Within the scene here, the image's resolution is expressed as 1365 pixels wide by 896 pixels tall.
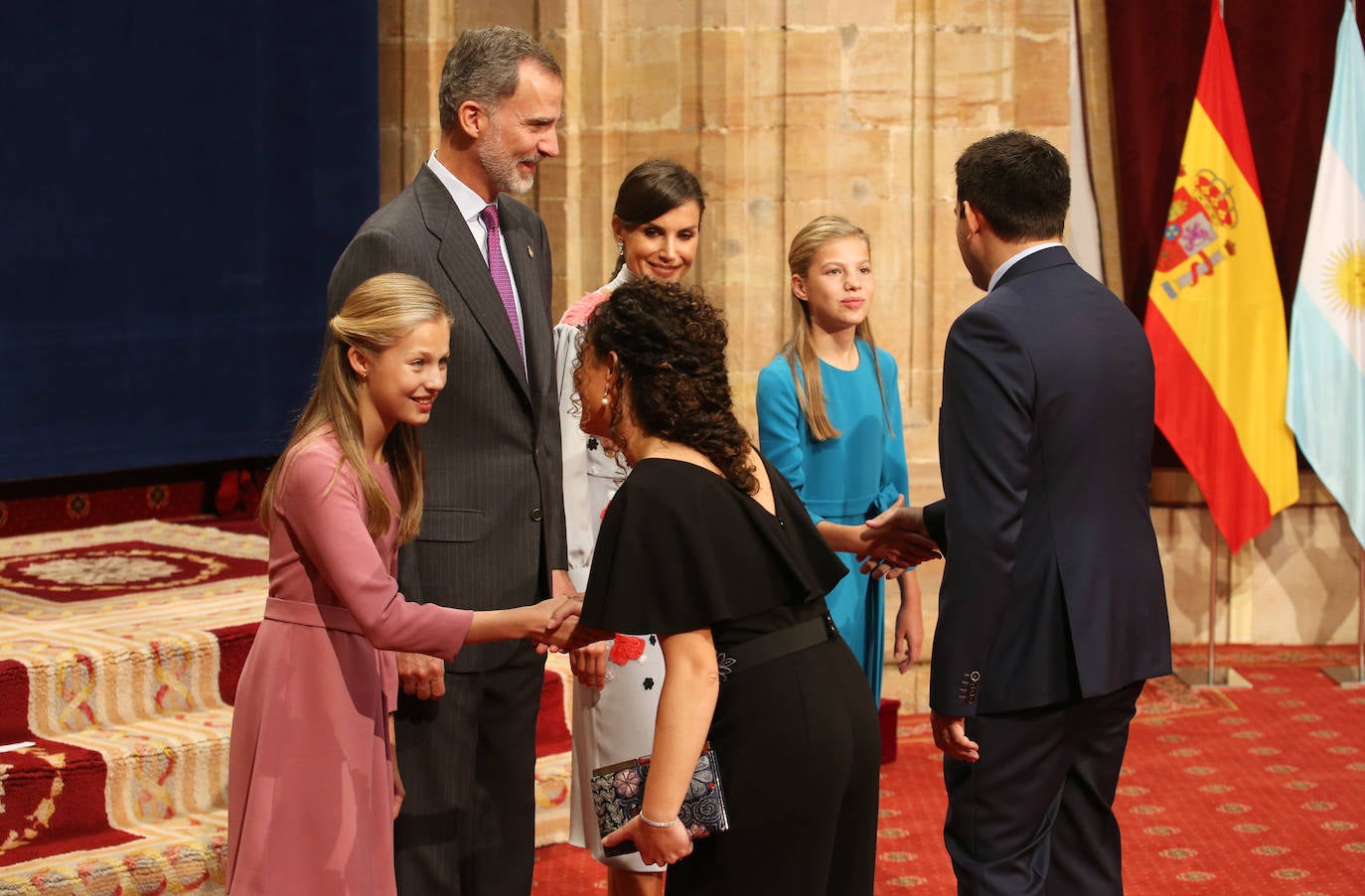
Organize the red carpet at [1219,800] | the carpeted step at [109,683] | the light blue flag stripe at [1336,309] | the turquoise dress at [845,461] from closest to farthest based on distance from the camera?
the turquoise dress at [845,461]
the carpeted step at [109,683]
the red carpet at [1219,800]
the light blue flag stripe at [1336,309]

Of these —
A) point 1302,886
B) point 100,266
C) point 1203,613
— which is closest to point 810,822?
point 1302,886

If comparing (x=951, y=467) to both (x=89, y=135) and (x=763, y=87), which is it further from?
(x=89, y=135)

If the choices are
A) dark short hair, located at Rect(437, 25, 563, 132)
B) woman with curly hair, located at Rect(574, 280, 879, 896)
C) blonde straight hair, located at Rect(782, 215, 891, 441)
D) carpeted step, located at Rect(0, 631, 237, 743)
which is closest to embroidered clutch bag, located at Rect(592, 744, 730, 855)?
woman with curly hair, located at Rect(574, 280, 879, 896)

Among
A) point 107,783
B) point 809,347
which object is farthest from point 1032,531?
point 107,783

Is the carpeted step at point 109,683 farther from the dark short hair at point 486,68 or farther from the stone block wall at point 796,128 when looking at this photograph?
the stone block wall at point 796,128

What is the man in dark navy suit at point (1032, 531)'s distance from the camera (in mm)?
2891

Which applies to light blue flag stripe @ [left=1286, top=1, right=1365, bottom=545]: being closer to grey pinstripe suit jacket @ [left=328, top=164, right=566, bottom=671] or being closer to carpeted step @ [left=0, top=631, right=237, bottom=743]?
carpeted step @ [left=0, top=631, right=237, bottom=743]

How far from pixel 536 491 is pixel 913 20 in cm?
350

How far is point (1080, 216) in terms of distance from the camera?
7.15 metres

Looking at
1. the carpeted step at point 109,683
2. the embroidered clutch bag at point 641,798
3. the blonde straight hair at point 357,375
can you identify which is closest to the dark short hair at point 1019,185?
the blonde straight hair at point 357,375

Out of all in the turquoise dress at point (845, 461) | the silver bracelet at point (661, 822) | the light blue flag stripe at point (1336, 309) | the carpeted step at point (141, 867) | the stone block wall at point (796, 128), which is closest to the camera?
the silver bracelet at point (661, 822)

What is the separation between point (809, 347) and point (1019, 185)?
3.76ft

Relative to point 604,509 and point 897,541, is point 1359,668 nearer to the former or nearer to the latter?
point 897,541

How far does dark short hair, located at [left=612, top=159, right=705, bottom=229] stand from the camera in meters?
3.66
